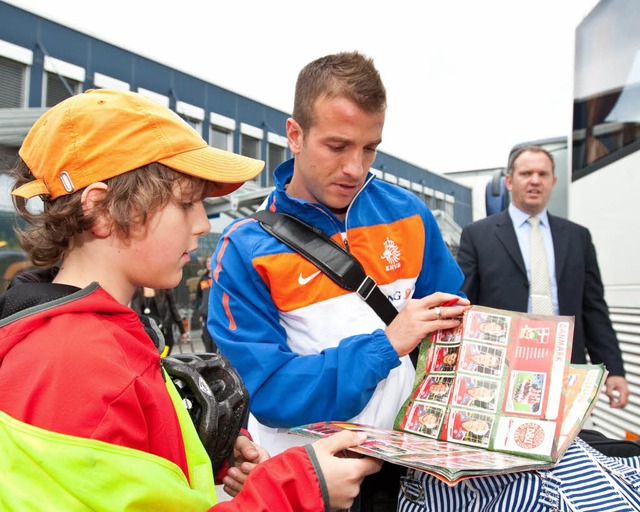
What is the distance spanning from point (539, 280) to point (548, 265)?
0.13 metres

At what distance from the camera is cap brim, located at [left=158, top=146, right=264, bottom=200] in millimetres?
1356

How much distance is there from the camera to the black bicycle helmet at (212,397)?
143cm

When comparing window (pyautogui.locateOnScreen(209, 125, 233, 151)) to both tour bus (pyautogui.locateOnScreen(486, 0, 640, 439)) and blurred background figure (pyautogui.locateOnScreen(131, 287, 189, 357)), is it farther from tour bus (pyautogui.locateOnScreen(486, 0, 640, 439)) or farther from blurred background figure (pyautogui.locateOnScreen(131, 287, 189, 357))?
tour bus (pyautogui.locateOnScreen(486, 0, 640, 439))

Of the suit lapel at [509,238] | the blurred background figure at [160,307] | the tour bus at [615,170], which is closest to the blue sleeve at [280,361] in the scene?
the suit lapel at [509,238]

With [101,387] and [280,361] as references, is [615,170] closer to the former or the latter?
[280,361]

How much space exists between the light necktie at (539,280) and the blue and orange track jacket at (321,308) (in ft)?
5.71

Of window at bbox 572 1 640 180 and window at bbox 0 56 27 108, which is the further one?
window at bbox 0 56 27 108

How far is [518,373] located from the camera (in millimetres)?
1574

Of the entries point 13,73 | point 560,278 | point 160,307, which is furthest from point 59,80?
point 560,278

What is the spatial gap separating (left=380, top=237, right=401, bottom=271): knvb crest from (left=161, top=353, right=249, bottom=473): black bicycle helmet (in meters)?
0.75

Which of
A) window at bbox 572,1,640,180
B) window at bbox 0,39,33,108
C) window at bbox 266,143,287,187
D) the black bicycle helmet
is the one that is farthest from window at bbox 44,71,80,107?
the black bicycle helmet

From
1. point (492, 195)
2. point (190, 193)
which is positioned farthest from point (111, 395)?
point (492, 195)

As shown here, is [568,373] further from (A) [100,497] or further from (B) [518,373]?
(A) [100,497]

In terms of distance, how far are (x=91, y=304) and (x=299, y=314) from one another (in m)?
0.86
